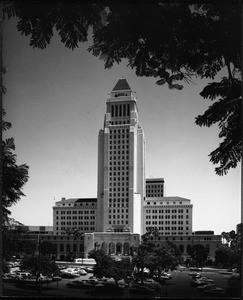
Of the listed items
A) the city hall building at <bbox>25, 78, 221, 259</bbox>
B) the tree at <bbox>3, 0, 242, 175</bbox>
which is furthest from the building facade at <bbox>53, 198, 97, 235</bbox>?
the tree at <bbox>3, 0, 242, 175</bbox>

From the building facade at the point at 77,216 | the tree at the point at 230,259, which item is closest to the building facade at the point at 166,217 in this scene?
the building facade at the point at 77,216

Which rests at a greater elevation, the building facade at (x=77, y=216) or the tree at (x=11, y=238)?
the tree at (x=11, y=238)

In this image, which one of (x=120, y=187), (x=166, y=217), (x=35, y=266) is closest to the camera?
(x=35, y=266)

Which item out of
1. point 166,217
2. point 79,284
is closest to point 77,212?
point 166,217

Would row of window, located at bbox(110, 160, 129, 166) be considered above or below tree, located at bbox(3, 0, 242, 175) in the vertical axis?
above

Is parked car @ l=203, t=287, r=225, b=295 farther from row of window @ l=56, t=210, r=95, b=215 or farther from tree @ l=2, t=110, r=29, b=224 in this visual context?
row of window @ l=56, t=210, r=95, b=215

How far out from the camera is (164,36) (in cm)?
472

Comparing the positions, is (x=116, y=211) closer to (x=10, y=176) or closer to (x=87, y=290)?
(x=87, y=290)

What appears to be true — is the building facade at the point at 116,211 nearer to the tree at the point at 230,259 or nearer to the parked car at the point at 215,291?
the tree at the point at 230,259

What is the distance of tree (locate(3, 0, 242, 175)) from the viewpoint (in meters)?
4.57

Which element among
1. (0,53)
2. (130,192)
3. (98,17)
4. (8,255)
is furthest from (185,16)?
(130,192)

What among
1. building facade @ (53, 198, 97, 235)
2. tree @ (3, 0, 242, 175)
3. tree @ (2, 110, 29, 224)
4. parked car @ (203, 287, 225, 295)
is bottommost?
building facade @ (53, 198, 97, 235)

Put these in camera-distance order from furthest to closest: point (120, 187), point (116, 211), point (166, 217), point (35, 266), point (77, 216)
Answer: point (116, 211) → point (120, 187) → point (77, 216) → point (166, 217) → point (35, 266)

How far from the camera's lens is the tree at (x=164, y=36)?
15.0 feet
